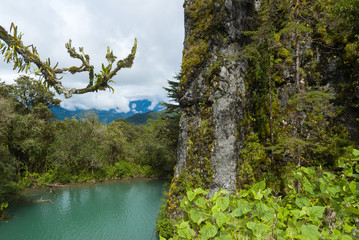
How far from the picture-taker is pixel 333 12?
7.76 meters

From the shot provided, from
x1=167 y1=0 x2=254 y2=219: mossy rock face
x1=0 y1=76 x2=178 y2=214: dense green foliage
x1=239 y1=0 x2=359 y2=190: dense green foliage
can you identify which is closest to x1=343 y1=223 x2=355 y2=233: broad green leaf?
x1=239 y1=0 x2=359 y2=190: dense green foliage

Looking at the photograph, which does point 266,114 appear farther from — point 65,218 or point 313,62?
point 65,218

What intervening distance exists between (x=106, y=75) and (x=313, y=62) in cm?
1010

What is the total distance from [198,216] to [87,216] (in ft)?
51.1

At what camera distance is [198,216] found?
1135 millimetres

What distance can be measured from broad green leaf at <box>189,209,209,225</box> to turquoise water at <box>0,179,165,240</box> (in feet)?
35.6

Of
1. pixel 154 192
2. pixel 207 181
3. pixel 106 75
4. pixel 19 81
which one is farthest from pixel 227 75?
pixel 19 81

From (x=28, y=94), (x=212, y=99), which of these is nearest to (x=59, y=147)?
(x=28, y=94)

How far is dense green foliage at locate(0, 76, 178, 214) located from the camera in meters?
16.0

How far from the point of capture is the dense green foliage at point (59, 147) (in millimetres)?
16045

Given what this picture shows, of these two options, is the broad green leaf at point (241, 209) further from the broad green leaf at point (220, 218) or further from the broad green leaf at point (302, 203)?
the broad green leaf at point (302, 203)

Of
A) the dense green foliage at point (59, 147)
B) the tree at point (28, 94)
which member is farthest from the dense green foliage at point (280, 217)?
the tree at point (28, 94)

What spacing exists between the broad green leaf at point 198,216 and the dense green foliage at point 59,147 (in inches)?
571

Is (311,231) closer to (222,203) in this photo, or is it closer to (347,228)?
(347,228)
